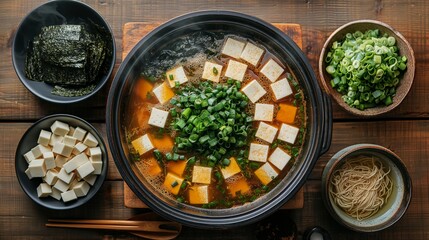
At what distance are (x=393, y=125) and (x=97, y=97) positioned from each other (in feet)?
5.39

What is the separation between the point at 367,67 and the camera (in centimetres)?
304

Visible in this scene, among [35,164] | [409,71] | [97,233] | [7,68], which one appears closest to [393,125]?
[409,71]

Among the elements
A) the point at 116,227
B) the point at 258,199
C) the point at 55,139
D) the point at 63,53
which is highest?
the point at 63,53

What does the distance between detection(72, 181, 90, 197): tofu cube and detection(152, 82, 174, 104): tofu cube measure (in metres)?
0.60

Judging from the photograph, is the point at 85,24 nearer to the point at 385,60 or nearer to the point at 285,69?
the point at 285,69

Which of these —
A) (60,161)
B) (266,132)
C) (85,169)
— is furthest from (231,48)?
(60,161)

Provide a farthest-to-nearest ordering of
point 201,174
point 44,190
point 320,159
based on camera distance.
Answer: point 320,159, point 44,190, point 201,174

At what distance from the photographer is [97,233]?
320cm

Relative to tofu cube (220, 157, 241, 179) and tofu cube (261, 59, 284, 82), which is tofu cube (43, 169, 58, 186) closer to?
tofu cube (220, 157, 241, 179)

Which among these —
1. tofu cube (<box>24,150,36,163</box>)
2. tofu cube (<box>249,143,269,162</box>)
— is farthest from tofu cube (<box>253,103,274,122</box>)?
tofu cube (<box>24,150,36,163</box>)

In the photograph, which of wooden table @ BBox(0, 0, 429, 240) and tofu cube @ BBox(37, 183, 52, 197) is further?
wooden table @ BBox(0, 0, 429, 240)

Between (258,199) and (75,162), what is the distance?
98 cm

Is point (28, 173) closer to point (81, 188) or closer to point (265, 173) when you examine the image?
point (81, 188)

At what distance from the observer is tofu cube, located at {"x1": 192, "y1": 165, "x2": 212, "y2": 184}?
300 centimetres
